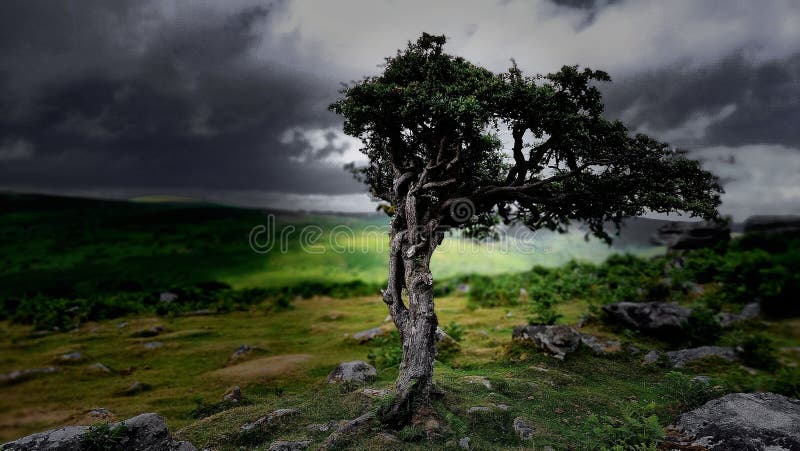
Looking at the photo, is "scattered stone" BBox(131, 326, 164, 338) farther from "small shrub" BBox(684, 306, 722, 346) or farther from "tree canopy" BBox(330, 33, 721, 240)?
"small shrub" BBox(684, 306, 722, 346)

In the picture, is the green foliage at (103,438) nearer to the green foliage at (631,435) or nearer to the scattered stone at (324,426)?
the scattered stone at (324,426)

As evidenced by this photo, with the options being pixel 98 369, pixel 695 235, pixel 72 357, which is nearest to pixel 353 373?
pixel 98 369

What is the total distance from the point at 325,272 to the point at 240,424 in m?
38.2

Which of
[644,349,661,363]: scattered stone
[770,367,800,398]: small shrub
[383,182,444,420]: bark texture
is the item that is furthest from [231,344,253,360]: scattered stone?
[770,367,800,398]: small shrub

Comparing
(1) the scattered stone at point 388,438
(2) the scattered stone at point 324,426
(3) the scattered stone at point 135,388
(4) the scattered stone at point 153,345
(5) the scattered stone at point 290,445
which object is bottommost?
(4) the scattered stone at point 153,345

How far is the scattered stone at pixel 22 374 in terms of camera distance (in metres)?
21.4

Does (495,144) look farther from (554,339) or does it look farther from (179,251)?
(179,251)

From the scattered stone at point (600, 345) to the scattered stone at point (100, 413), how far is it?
19.2m

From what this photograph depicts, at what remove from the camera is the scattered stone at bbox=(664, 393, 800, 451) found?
8900 millimetres

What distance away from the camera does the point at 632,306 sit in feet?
69.1

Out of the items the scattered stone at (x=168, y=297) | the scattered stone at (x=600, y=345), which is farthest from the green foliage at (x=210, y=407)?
the scattered stone at (x=168, y=297)

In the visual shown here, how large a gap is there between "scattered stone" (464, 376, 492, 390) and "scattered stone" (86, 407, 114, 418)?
13101mm

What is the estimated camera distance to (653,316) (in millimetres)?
20047

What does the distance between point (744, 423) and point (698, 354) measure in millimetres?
8216
